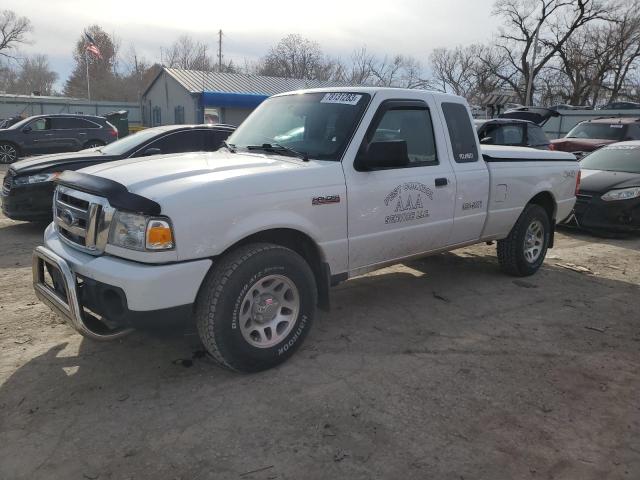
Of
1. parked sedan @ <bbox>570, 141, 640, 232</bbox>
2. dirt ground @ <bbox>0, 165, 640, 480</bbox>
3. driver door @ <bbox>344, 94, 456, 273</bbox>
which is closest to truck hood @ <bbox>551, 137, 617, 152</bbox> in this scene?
parked sedan @ <bbox>570, 141, 640, 232</bbox>

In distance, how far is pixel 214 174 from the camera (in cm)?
340

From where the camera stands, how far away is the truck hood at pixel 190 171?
318 centimetres

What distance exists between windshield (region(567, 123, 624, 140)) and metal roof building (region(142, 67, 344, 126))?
19227mm

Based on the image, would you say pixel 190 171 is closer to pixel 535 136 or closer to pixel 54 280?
pixel 54 280

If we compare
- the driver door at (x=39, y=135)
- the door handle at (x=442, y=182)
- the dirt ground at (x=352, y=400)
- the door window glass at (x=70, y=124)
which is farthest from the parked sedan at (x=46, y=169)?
the driver door at (x=39, y=135)

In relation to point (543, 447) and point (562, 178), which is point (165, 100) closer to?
point (562, 178)

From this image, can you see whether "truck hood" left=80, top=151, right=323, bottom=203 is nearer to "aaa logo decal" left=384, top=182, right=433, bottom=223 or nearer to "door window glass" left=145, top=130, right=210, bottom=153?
"aaa logo decal" left=384, top=182, right=433, bottom=223

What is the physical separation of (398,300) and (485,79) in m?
51.7

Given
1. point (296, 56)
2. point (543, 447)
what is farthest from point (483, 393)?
point (296, 56)

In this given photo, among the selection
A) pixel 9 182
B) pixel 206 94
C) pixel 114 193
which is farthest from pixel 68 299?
pixel 206 94

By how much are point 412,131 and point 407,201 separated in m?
0.68

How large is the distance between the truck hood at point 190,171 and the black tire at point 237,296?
43 cm

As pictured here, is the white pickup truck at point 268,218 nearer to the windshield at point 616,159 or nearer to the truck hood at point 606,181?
the truck hood at point 606,181

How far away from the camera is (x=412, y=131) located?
14.9ft
